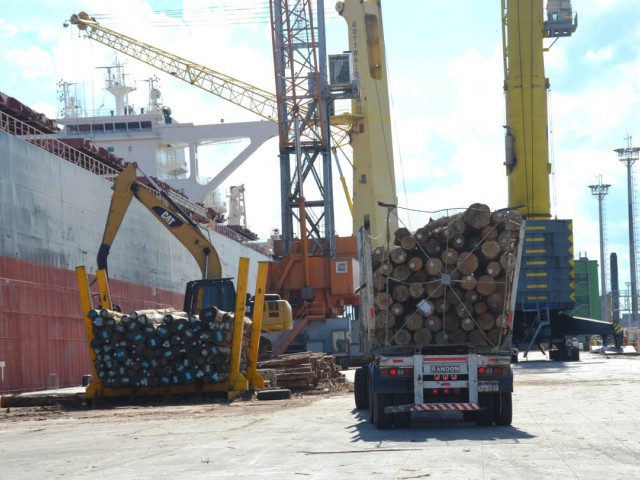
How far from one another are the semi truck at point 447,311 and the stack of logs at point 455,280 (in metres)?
0.01

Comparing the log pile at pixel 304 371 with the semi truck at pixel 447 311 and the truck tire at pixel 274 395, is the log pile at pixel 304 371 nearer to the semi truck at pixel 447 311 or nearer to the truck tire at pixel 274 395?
the truck tire at pixel 274 395

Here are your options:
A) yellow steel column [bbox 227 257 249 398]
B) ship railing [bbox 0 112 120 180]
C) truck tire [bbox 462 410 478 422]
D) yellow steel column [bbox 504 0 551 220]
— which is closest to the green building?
yellow steel column [bbox 504 0 551 220]

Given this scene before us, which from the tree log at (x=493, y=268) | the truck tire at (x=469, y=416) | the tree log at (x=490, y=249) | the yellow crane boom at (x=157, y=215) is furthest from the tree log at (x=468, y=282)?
the yellow crane boom at (x=157, y=215)

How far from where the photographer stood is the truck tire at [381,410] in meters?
15.2

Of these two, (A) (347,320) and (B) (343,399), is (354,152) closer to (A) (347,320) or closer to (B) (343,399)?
(A) (347,320)

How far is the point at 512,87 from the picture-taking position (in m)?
45.5

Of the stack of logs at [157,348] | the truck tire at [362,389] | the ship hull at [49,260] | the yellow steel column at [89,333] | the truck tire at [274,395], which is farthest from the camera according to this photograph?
the ship hull at [49,260]

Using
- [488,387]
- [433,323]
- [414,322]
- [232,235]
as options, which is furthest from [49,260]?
[232,235]

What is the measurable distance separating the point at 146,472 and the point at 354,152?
159ft

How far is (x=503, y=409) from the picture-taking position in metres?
15.3

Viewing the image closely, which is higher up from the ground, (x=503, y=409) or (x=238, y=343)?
(x=238, y=343)

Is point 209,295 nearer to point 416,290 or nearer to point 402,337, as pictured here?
point 402,337

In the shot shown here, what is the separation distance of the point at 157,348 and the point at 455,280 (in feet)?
31.8

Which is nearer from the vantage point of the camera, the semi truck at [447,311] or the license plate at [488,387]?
the license plate at [488,387]
